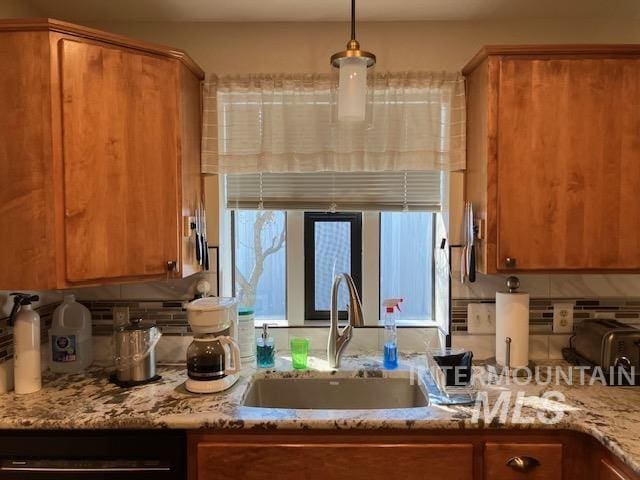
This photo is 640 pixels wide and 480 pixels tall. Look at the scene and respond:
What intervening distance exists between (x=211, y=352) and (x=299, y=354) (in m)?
0.41

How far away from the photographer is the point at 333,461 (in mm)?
1454

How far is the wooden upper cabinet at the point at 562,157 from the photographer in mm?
1688

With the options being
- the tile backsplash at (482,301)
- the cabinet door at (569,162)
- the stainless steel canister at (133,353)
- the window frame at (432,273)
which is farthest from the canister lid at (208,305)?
the cabinet door at (569,162)

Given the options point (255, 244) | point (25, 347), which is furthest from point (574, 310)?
point (25, 347)

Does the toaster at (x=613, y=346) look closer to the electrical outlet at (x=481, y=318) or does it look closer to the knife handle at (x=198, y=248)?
the electrical outlet at (x=481, y=318)

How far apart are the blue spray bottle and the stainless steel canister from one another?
3.06 feet

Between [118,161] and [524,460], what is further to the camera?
[118,161]

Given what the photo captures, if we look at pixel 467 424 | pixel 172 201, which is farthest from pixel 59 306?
pixel 467 424

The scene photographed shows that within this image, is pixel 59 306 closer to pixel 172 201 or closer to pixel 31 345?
pixel 31 345

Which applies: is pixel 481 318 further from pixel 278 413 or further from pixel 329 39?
pixel 329 39

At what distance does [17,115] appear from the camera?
57.3 inches

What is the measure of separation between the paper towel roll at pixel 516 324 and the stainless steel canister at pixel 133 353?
1.38 metres

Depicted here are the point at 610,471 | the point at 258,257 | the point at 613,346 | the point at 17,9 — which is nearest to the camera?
the point at 610,471

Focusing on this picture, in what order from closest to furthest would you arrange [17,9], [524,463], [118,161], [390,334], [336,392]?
[524,463] → [118,161] → [17,9] → [336,392] → [390,334]
